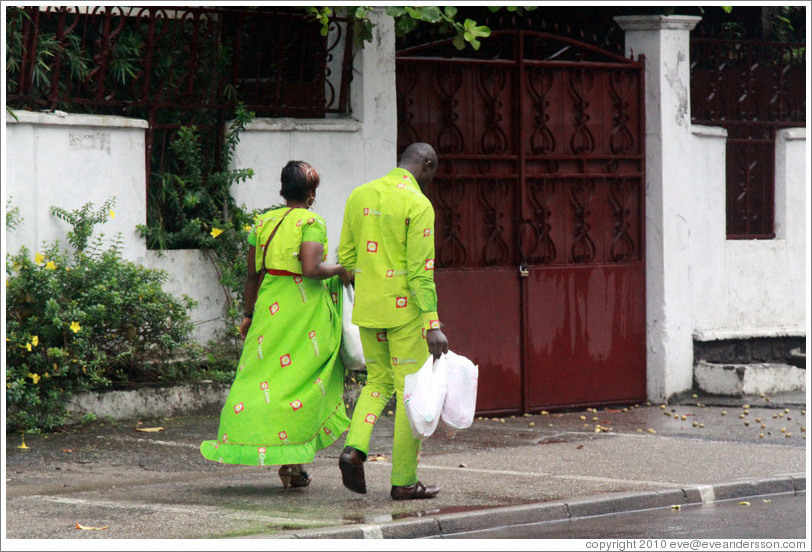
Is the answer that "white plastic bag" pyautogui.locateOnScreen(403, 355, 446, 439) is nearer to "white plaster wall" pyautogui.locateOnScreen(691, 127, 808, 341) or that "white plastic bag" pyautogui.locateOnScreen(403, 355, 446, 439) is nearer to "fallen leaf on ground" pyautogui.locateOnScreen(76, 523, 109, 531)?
"fallen leaf on ground" pyautogui.locateOnScreen(76, 523, 109, 531)

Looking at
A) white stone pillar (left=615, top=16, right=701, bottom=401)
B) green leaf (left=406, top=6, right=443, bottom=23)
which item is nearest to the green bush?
green leaf (left=406, top=6, right=443, bottom=23)

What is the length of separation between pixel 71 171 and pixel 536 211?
12.5 ft

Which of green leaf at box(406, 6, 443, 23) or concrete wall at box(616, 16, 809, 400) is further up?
green leaf at box(406, 6, 443, 23)

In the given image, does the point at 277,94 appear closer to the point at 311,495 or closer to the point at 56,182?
the point at 56,182

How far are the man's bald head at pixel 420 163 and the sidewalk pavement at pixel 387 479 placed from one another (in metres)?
1.71

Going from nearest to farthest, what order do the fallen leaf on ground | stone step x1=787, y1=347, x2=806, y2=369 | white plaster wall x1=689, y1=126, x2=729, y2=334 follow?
the fallen leaf on ground → white plaster wall x1=689, y1=126, x2=729, y2=334 → stone step x1=787, y1=347, x2=806, y2=369

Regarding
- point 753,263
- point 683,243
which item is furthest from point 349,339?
point 753,263

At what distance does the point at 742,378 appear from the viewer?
1184cm

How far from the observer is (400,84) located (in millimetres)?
10680

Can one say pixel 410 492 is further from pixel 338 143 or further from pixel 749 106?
pixel 749 106

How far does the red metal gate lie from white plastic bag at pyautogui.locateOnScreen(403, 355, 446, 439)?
12.1ft

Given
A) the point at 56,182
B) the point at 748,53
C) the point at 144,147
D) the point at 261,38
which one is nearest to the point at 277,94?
the point at 261,38

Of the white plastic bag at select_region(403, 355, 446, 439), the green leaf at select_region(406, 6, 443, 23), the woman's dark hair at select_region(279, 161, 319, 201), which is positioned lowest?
the white plastic bag at select_region(403, 355, 446, 439)

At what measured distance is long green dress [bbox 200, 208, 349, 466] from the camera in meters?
7.27
